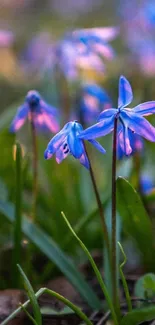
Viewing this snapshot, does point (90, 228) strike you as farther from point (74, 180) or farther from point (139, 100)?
point (139, 100)

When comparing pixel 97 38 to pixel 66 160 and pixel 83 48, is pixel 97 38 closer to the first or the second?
pixel 83 48

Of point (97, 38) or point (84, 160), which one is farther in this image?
point (97, 38)

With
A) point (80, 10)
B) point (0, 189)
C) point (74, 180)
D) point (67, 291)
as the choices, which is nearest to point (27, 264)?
point (67, 291)

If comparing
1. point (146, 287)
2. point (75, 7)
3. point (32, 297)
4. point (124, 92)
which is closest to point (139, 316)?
point (146, 287)

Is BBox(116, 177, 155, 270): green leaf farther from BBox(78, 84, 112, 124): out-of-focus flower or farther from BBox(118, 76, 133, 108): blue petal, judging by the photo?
BBox(78, 84, 112, 124): out-of-focus flower

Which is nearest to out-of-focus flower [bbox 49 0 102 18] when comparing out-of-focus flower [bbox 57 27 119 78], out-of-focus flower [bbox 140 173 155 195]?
out-of-focus flower [bbox 57 27 119 78]
